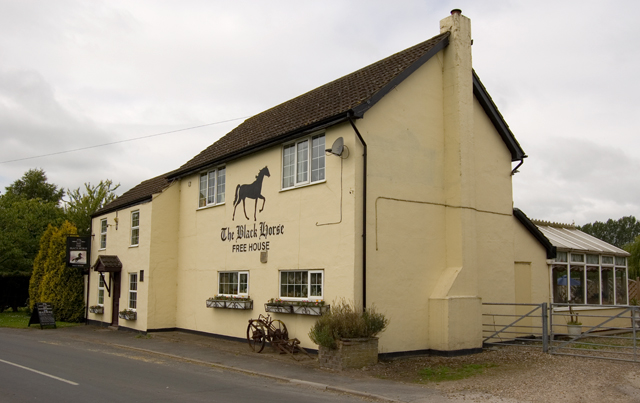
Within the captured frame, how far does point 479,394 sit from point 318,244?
19.4ft

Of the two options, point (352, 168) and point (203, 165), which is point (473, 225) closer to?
point (352, 168)

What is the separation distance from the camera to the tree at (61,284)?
26734 mm

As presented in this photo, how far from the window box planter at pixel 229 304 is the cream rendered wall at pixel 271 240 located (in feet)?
0.91

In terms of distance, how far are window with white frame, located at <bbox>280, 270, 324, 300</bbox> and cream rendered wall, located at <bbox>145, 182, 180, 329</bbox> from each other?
7.03 meters

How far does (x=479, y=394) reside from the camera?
9977mm

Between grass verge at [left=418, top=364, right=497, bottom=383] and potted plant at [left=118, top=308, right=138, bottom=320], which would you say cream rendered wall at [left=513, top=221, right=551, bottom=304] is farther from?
potted plant at [left=118, top=308, right=138, bottom=320]

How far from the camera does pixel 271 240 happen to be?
54.1 feet

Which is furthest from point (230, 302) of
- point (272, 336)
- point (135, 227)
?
point (135, 227)

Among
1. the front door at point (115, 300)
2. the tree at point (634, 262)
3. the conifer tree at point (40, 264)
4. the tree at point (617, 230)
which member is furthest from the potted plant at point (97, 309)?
the tree at point (617, 230)

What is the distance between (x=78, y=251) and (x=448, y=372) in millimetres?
19748

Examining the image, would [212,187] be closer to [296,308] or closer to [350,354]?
[296,308]

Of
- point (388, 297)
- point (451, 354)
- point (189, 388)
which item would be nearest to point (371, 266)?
point (388, 297)

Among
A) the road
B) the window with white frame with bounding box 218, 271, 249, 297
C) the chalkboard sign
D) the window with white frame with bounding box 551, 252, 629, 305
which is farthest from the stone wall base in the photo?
the chalkboard sign

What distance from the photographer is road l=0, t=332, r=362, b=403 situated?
9281 millimetres
